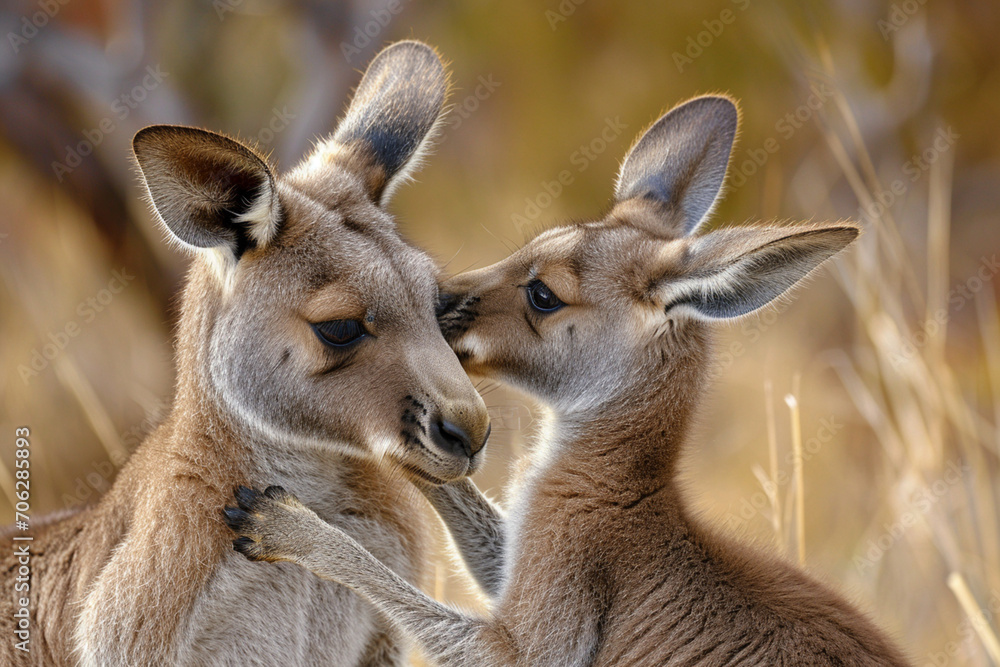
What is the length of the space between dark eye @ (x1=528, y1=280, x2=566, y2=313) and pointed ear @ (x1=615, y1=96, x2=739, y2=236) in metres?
0.69

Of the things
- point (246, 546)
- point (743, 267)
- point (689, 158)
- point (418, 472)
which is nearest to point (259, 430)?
point (246, 546)

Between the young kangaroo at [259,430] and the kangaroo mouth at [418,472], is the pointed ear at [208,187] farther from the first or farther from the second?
the kangaroo mouth at [418,472]

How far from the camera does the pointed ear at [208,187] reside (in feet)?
8.44

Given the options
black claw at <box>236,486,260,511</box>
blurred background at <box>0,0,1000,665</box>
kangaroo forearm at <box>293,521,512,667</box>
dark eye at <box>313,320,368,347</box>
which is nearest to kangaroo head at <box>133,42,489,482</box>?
dark eye at <box>313,320,368,347</box>

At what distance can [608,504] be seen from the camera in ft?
10.6

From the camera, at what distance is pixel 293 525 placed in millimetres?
2857

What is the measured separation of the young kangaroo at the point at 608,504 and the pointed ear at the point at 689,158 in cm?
26

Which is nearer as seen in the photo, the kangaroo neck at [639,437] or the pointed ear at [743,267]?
the pointed ear at [743,267]

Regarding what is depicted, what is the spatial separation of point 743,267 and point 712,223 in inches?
219

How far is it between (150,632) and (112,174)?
14.7ft

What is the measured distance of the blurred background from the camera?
16.2 ft

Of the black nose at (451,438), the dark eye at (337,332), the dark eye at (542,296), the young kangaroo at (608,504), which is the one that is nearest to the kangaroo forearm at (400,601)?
the young kangaroo at (608,504)

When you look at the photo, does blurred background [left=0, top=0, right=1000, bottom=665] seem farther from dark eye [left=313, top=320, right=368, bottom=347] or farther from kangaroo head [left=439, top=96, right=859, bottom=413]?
dark eye [left=313, top=320, right=368, bottom=347]

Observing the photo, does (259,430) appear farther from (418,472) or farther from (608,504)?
(608,504)
